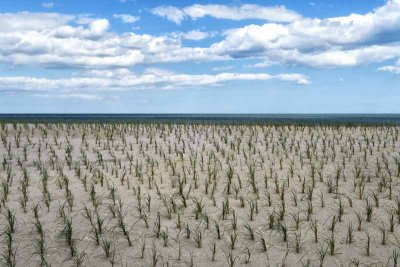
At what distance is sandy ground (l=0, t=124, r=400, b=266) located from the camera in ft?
18.5

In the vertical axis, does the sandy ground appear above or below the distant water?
below

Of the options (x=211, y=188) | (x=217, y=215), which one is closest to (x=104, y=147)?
(x=211, y=188)

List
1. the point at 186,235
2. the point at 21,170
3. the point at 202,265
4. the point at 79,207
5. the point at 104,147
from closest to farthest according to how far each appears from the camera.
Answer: the point at 202,265 < the point at 186,235 < the point at 79,207 < the point at 21,170 < the point at 104,147

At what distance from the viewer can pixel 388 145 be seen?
13.7 metres

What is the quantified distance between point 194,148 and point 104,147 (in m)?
2.74

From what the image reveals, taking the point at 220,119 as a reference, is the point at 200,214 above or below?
below

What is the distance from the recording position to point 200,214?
22.6 ft

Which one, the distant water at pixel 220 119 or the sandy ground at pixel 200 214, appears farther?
the distant water at pixel 220 119

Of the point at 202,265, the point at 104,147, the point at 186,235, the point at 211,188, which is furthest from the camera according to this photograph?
the point at 104,147

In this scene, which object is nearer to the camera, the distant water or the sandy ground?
the sandy ground

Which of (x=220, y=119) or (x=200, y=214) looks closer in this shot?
(x=200, y=214)

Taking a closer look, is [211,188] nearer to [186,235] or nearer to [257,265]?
[186,235]

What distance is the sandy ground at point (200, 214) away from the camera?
565 centimetres

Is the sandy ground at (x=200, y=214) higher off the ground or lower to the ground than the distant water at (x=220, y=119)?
lower
